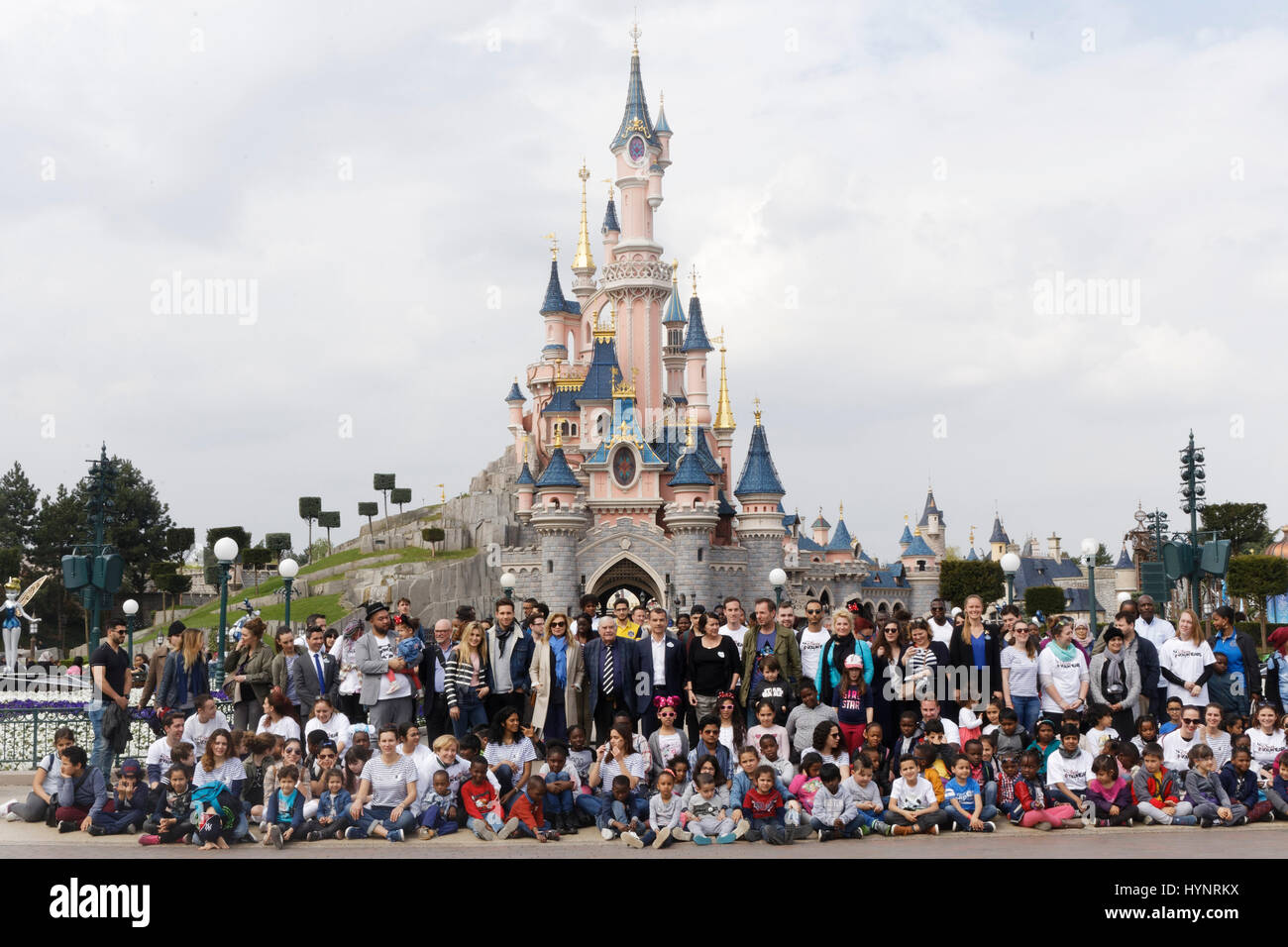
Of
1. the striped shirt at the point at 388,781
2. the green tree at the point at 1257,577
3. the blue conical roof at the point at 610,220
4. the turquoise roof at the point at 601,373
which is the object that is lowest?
the striped shirt at the point at 388,781

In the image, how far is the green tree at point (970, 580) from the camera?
193ft

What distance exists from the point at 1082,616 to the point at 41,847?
6704cm

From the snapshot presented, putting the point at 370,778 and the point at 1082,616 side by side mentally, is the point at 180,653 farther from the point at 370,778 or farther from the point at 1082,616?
the point at 1082,616

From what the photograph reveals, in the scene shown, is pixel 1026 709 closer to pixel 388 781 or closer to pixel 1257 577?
pixel 388 781

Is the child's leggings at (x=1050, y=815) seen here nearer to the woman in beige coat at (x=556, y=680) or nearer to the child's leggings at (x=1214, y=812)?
the child's leggings at (x=1214, y=812)

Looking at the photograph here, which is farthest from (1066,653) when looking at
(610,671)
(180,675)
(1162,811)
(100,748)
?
(100,748)

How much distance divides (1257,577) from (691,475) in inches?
827

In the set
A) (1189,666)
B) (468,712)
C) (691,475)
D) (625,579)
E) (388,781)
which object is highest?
(691,475)

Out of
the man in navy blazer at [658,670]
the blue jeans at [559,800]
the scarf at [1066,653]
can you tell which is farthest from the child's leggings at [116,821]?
the scarf at [1066,653]

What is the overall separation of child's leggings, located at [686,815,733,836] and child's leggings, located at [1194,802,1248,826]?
12.2 feet

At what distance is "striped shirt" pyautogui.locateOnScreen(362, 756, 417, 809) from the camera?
948 cm

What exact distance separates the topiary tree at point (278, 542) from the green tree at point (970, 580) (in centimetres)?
3749

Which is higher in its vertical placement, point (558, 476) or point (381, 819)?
point (558, 476)

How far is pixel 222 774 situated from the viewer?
9453 mm
